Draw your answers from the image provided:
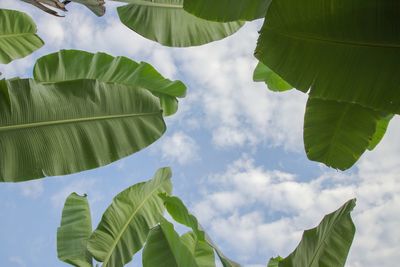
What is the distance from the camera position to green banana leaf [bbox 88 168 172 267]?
2.45 metres

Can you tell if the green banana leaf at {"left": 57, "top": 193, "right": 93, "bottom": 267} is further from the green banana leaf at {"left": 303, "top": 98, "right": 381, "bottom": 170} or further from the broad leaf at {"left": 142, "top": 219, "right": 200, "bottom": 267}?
the green banana leaf at {"left": 303, "top": 98, "right": 381, "bottom": 170}

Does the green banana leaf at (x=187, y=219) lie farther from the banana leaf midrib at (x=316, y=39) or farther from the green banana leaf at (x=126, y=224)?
the banana leaf midrib at (x=316, y=39)

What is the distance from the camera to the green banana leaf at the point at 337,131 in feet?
5.52

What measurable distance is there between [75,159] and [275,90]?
1509 millimetres

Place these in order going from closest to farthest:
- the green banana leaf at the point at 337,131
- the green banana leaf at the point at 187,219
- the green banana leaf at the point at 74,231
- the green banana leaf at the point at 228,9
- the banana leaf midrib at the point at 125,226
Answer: the green banana leaf at the point at 228,9
the green banana leaf at the point at 337,131
the green banana leaf at the point at 187,219
the banana leaf midrib at the point at 125,226
the green banana leaf at the point at 74,231

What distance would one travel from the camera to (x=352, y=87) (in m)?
1.33

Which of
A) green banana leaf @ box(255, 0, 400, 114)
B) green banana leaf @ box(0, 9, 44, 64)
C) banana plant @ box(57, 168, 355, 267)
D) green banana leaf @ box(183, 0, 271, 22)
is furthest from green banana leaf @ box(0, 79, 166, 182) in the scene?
green banana leaf @ box(0, 9, 44, 64)

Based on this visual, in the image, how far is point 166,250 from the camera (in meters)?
2.19

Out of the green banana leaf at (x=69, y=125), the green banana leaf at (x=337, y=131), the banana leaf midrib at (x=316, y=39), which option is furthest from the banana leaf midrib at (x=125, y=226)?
the banana leaf midrib at (x=316, y=39)

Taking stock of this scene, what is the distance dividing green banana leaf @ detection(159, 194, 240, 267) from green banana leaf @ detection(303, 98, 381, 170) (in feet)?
1.88

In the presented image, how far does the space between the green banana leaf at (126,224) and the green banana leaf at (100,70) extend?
0.59 m

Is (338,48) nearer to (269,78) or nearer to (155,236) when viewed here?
(155,236)

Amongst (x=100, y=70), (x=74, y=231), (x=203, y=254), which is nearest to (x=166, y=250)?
(x=203, y=254)

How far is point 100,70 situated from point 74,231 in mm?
959
